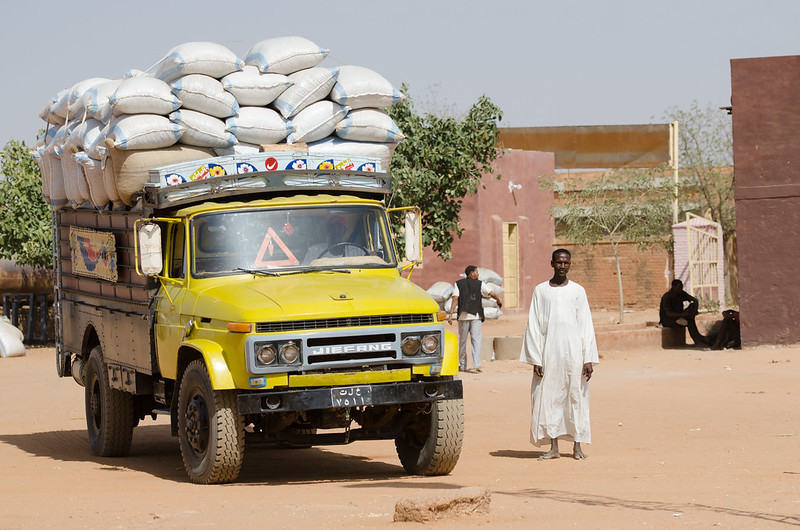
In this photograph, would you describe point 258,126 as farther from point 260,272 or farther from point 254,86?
point 260,272

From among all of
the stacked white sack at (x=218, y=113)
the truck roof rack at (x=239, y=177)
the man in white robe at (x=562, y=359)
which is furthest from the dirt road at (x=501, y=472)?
the stacked white sack at (x=218, y=113)

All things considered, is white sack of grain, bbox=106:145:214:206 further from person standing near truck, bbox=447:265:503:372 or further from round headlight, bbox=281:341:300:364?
person standing near truck, bbox=447:265:503:372

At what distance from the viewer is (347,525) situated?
6.90 m

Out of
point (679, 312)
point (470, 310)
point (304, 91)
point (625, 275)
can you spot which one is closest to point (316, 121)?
point (304, 91)

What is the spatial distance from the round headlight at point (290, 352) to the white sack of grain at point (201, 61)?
3.15 metres

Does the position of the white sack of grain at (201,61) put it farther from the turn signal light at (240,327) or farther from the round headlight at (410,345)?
the round headlight at (410,345)

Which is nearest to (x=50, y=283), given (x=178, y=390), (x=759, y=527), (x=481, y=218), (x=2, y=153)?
(x=2, y=153)

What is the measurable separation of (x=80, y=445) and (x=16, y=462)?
6.05 ft

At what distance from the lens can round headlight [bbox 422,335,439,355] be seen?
355 inches

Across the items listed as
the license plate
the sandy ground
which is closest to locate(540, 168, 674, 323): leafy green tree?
the sandy ground

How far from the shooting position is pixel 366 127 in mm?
10945

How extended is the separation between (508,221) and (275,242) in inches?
1022

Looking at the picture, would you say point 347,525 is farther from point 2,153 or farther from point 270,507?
point 2,153

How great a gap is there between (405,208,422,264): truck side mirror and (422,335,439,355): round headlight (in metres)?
1.21
